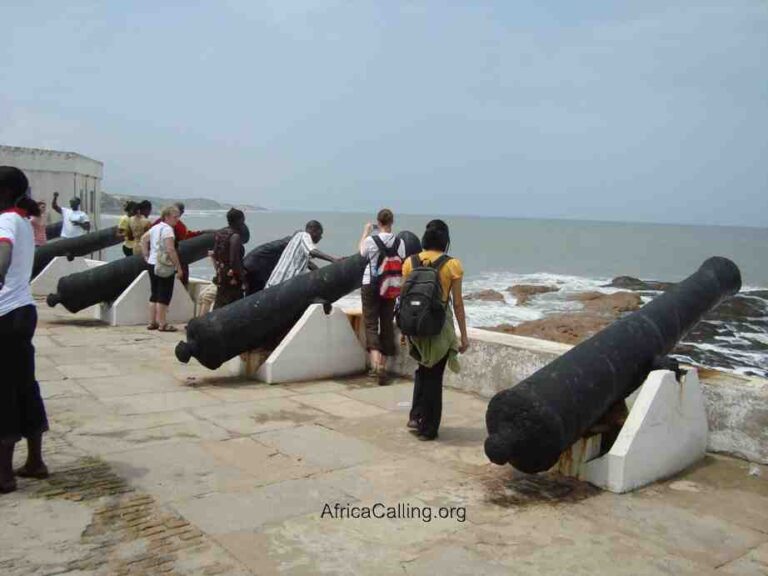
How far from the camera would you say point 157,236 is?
372 inches

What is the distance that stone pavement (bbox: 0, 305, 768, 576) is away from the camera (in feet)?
11.0

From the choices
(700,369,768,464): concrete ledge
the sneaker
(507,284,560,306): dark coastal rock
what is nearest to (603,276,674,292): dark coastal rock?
(507,284,560,306): dark coastal rock

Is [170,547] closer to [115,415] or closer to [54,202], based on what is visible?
[115,415]

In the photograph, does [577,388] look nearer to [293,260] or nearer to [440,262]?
[440,262]

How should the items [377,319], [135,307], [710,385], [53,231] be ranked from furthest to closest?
[53,231], [135,307], [377,319], [710,385]

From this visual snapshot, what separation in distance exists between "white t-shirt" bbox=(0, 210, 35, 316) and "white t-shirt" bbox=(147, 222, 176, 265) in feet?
17.7

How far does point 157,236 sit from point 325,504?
6270 mm

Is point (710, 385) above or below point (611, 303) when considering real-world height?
above

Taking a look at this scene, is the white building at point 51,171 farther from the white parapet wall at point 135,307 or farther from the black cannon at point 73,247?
the white parapet wall at point 135,307

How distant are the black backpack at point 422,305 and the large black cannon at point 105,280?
245 inches

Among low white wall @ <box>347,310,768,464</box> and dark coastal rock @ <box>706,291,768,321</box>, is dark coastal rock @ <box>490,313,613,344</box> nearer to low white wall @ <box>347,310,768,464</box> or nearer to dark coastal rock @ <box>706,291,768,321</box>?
dark coastal rock @ <box>706,291,768,321</box>

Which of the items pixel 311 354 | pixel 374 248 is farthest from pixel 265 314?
pixel 374 248

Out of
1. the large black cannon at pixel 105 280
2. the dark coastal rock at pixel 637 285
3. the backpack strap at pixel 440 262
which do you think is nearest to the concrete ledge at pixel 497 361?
the backpack strap at pixel 440 262

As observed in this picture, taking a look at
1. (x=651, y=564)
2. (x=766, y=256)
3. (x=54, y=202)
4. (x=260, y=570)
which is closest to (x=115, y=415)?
(x=260, y=570)
